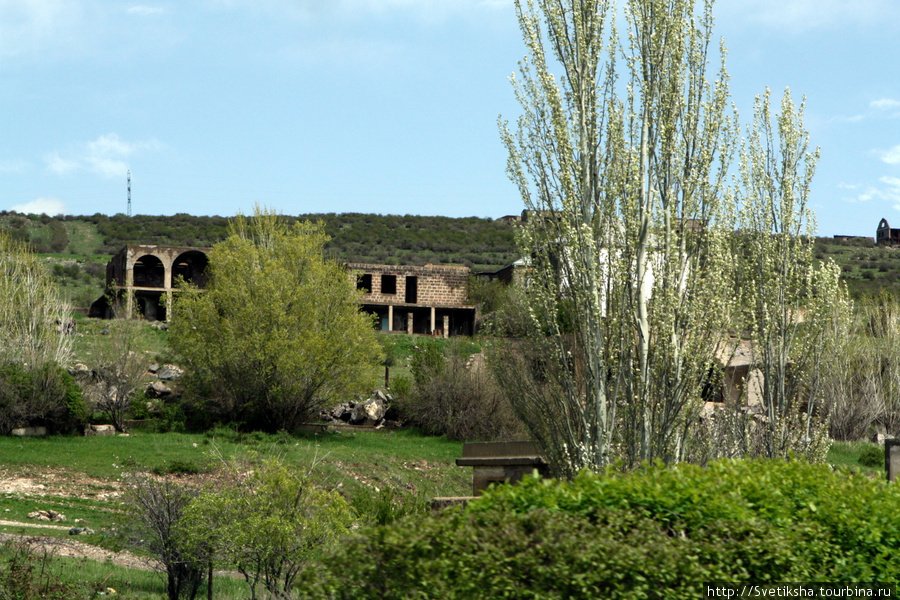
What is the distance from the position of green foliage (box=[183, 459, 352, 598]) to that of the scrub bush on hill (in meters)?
4.99

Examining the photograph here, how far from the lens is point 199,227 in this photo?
80125 millimetres

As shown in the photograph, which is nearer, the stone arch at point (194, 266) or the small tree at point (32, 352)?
the small tree at point (32, 352)

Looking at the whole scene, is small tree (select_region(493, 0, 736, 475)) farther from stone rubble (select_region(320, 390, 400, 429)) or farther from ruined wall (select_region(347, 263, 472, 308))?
ruined wall (select_region(347, 263, 472, 308))

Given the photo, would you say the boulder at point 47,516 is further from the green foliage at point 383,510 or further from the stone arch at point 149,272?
the stone arch at point 149,272

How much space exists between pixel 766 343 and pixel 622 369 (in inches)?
217

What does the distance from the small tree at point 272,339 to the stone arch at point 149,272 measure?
20.7 metres

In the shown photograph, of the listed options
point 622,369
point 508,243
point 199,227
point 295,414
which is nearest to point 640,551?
point 622,369

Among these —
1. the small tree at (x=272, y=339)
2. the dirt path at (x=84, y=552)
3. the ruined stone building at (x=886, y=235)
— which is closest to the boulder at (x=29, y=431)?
the small tree at (x=272, y=339)

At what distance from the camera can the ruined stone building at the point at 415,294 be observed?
2112 inches

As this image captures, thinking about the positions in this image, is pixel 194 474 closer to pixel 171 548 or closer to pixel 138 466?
pixel 138 466

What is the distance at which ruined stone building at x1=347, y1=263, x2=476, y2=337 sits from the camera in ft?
176

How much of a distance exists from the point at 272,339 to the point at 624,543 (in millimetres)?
25530

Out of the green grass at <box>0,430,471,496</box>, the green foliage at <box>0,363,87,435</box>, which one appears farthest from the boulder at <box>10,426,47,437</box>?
the green grass at <box>0,430,471,496</box>

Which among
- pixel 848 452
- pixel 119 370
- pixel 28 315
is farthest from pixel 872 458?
pixel 28 315
